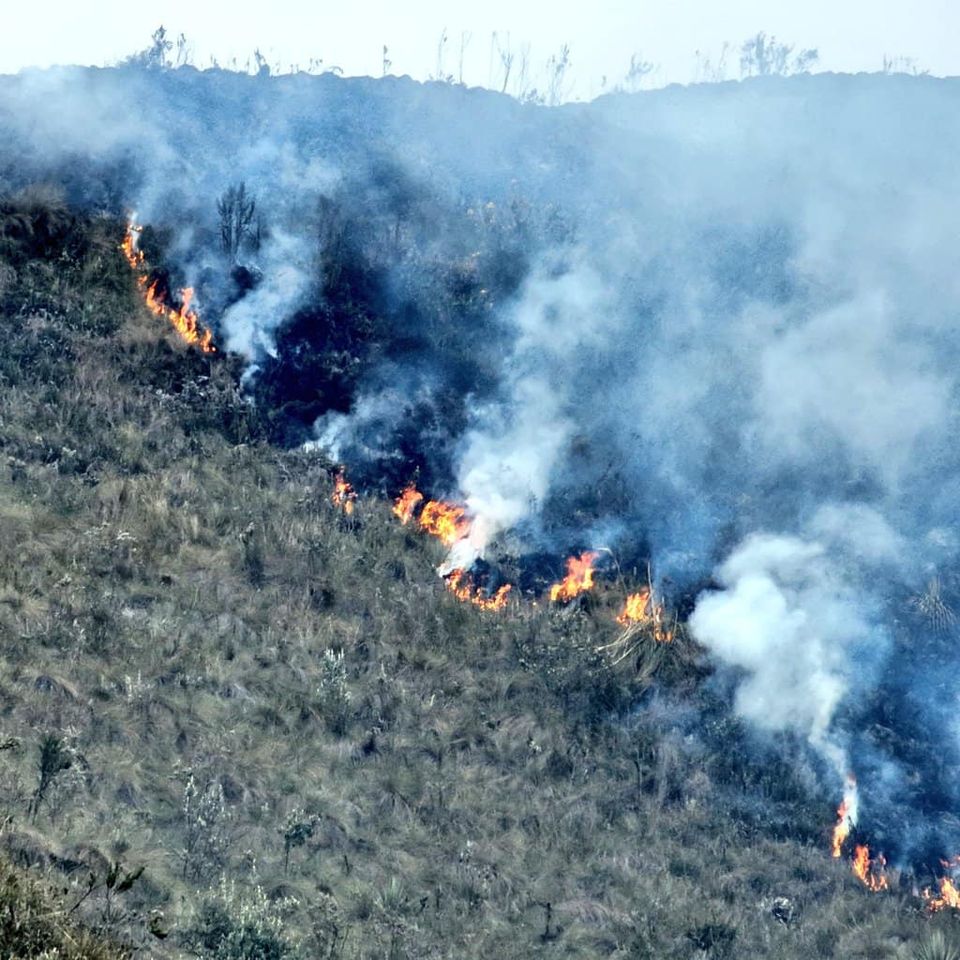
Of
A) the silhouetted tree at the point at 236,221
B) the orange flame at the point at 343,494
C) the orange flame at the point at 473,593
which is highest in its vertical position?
the silhouetted tree at the point at 236,221

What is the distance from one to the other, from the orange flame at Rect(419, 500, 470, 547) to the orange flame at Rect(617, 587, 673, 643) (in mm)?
3779

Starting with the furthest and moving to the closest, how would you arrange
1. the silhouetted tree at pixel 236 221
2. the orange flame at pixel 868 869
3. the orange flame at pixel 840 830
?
the silhouetted tree at pixel 236 221 → the orange flame at pixel 840 830 → the orange flame at pixel 868 869

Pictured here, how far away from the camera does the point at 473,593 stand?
19188mm

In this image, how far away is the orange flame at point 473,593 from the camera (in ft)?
61.6

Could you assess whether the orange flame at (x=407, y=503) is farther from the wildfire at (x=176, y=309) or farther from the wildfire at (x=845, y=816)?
the wildfire at (x=845, y=816)

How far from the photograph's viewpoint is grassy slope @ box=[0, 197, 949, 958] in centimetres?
1174

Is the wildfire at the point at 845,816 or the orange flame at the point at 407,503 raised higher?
the orange flame at the point at 407,503

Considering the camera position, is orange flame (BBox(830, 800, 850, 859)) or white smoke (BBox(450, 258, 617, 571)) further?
white smoke (BBox(450, 258, 617, 571))

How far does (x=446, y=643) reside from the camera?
17609mm

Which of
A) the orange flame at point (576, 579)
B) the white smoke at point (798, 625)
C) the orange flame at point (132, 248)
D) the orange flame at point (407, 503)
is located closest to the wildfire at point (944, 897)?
the white smoke at point (798, 625)

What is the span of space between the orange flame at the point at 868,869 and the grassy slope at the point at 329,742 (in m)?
0.30

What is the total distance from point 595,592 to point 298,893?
9.31 metres

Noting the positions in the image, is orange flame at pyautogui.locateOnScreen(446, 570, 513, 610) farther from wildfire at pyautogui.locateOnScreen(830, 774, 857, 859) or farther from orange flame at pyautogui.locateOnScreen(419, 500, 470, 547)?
wildfire at pyautogui.locateOnScreen(830, 774, 857, 859)

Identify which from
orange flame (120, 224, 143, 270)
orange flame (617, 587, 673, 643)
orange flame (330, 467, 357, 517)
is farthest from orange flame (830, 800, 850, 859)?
orange flame (120, 224, 143, 270)
